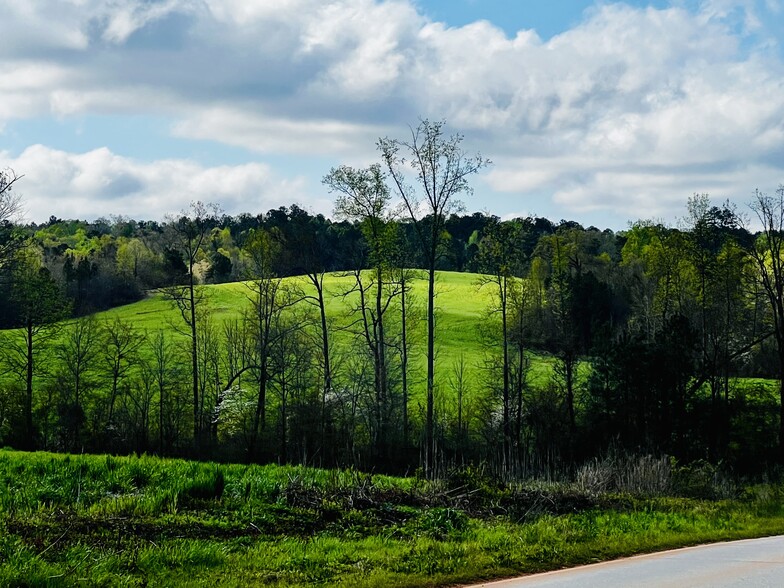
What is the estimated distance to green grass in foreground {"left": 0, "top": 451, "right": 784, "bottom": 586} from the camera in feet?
34.7

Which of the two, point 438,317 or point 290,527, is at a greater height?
point 290,527

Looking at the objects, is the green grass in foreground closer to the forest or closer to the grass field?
the forest

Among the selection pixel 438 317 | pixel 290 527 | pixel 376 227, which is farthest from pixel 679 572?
pixel 438 317

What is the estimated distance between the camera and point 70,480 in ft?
51.8

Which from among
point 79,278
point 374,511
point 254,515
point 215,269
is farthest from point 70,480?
point 215,269

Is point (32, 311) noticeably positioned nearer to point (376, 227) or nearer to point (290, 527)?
point (376, 227)

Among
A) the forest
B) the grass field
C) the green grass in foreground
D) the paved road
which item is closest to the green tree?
the forest

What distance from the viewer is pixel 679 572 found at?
482 inches

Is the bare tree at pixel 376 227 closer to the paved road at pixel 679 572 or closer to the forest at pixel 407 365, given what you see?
the forest at pixel 407 365

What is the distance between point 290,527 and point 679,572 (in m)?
6.42

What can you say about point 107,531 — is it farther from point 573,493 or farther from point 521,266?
point 521,266

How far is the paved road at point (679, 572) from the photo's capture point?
1115 centimetres

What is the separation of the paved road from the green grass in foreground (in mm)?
779

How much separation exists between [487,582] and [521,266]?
1866 inches
